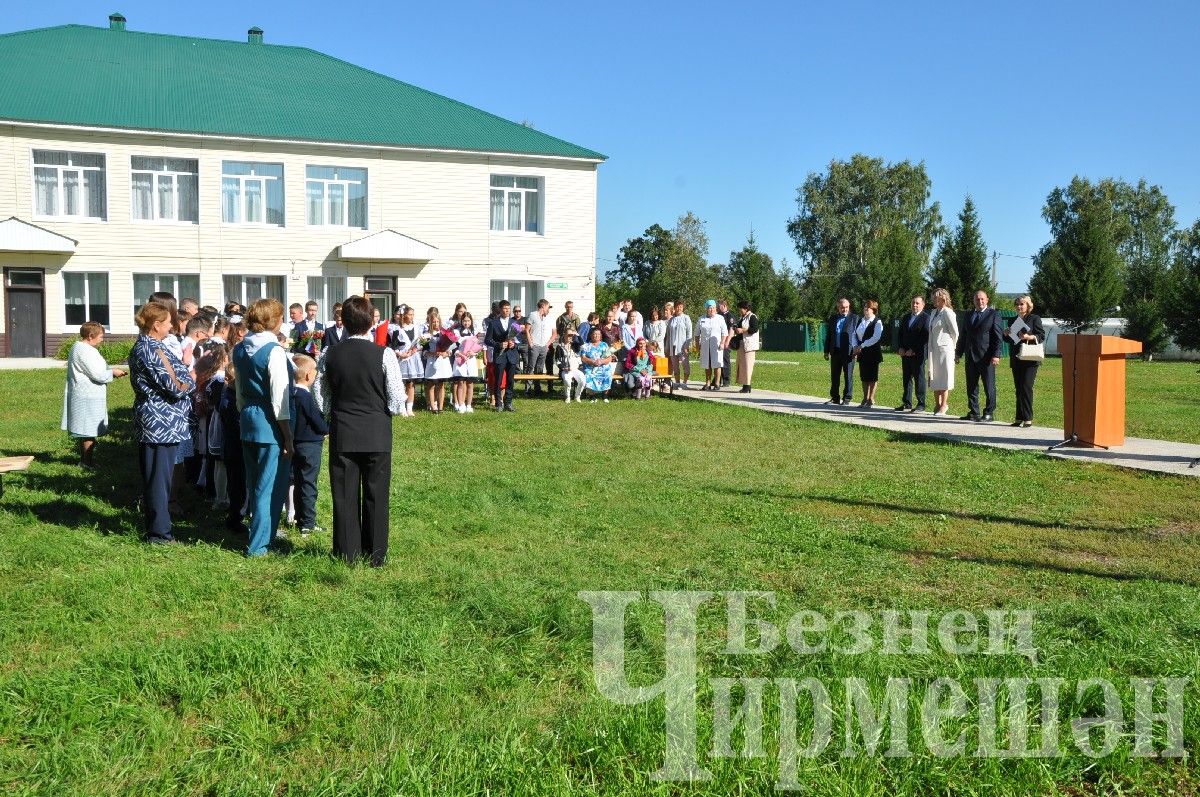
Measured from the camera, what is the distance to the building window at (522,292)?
1435 inches

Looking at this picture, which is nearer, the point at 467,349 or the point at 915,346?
the point at 915,346

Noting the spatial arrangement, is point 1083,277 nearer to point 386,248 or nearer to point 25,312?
point 386,248

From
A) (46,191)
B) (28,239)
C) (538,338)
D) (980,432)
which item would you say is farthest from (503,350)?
(46,191)

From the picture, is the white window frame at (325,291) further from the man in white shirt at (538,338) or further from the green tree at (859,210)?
the green tree at (859,210)

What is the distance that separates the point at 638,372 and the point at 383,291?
16217 millimetres

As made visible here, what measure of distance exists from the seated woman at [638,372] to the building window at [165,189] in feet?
60.4

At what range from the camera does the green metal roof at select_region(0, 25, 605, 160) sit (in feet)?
104

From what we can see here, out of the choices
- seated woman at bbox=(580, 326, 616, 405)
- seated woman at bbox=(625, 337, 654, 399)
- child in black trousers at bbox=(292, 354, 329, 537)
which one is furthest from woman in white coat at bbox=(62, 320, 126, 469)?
seated woman at bbox=(625, 337, 654, 399)

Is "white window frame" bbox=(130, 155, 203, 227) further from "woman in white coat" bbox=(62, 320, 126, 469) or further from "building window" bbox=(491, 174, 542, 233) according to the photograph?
"woman in white coat" bbox=(62, 320, 126, 469)

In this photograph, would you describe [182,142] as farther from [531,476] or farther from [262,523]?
[262,523]

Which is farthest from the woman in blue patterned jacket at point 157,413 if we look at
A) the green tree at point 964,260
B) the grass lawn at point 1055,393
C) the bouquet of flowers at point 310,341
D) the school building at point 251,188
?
the green tree at point 964,260

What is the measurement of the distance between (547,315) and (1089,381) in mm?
11405

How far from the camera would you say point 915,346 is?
17.4 m

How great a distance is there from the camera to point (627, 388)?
21203mm
